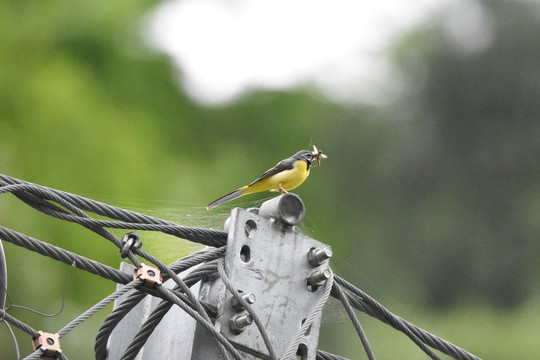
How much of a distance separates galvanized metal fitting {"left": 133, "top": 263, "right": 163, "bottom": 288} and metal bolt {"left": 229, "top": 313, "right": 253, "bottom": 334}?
324 mm

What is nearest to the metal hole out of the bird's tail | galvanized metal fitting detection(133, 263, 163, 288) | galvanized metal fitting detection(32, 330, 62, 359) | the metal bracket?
the metal bracket

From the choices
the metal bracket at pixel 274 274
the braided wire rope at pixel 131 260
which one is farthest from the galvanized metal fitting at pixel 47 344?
the metal bracket at pixel 274 274

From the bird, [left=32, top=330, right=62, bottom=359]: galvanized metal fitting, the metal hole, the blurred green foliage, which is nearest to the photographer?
[left=32, top=330, right=62, bottom=359]: galvanized metal fitting

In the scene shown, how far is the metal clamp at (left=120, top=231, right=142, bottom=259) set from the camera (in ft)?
10.6

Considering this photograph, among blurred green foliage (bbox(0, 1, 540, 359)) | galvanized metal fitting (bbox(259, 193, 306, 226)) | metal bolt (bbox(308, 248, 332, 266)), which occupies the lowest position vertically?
metal bolt (bbox(308, 248, 332, 266))

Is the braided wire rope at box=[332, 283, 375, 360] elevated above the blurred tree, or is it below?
below

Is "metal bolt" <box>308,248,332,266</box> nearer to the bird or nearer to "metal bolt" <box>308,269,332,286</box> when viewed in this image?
"metal bolt" <box>308,269,332,286</box>

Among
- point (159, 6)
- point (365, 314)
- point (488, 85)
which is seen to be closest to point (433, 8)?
point (488, 85)

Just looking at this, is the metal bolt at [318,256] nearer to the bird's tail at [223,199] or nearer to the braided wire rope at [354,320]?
the braided wire rope at [354,320]

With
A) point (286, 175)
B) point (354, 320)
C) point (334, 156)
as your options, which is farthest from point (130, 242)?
point (334, 156)

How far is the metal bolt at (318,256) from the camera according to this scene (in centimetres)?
356

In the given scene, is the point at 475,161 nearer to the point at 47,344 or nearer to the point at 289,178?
the point at 289,178

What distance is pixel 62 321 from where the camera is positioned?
9.50m

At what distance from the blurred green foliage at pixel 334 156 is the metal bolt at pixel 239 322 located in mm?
5403
